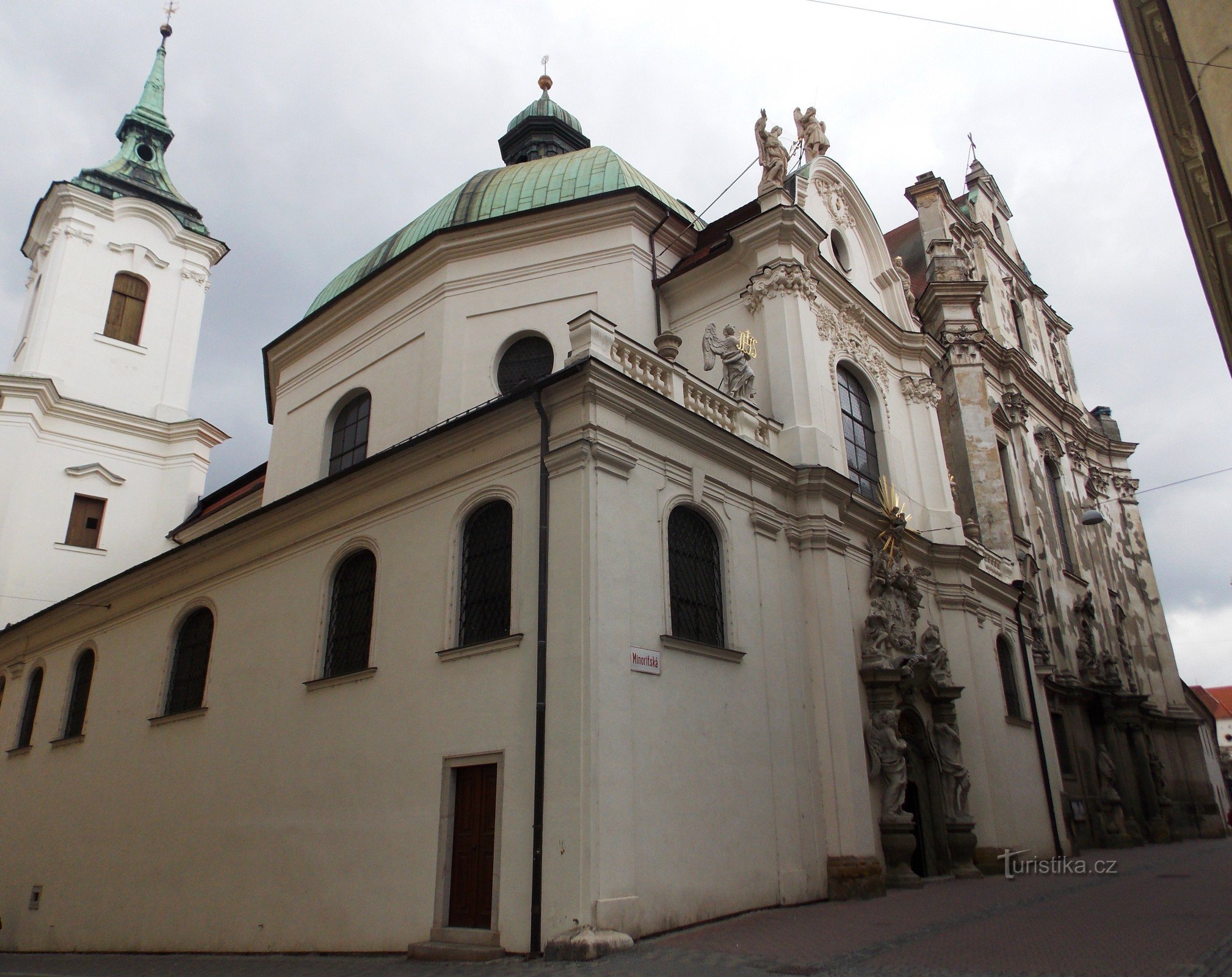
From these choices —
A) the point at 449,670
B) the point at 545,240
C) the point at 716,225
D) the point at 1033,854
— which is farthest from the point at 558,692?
the point at 1033,854

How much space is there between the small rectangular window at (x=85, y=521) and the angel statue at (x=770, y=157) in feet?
67.5

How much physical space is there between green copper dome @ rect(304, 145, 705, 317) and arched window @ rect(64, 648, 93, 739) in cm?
836

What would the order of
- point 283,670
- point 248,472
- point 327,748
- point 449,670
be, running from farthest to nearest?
point 248,472 → point 283,670 → point 327,748 → point 449,670

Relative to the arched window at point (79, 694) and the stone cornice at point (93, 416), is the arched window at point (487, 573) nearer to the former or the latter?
the arched window at point (79, 694)

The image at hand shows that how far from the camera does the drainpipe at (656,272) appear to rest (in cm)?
1606

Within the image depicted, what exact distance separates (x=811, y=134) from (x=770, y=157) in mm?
2419

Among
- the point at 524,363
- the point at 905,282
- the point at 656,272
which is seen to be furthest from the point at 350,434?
the point at 905,282

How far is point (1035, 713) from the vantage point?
19516 millimetres

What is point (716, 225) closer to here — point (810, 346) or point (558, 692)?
point (810, 346)

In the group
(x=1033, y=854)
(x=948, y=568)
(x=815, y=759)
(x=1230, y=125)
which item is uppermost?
(x=948, y=568)

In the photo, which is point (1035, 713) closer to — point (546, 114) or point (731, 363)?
point (731, 363)

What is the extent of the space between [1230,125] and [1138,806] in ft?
82.2

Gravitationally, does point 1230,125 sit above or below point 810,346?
below

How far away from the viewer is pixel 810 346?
14.8 meters
